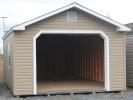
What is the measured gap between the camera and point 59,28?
1703cm

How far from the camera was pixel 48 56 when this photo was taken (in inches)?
1043

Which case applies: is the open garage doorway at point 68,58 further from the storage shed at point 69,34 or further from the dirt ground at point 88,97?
the dirt ground at point 88,97

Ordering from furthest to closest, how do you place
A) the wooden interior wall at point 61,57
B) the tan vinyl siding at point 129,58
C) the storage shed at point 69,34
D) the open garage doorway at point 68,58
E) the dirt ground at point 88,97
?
the wooden interior wall at point 61,57 < the open garage doorway at point 68,58 < the tan vinyl siding at point 129,58 < the storage shed at point 69,34 < the dirt ground at point 88,97

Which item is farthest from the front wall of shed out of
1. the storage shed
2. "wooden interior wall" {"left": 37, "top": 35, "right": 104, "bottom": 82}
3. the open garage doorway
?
"wooden interior wall" {"left": 37, "top": 35, "right": 104, "bottom": 82}

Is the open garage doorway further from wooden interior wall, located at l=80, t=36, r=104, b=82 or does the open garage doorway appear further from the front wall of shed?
the front wall of shed

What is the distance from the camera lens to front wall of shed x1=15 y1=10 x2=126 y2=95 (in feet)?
54.3

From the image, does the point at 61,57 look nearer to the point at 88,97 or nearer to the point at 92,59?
the point at 92,59

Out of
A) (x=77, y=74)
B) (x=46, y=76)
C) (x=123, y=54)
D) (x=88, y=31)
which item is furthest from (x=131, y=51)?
(x=46, y=76)

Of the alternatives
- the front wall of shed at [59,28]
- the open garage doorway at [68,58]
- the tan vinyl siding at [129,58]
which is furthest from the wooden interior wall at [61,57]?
the front wall of shed at [59,28]

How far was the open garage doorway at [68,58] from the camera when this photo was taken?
21.2 metres

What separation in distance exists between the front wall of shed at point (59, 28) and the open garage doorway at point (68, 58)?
2646 millimetres

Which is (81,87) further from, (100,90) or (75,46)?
(75,46)

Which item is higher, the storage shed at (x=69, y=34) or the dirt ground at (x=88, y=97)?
the storage shed at (x=69, y=34)

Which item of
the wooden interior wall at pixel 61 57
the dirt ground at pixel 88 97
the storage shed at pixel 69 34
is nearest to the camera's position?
the dirt ground at pixel 88 97
